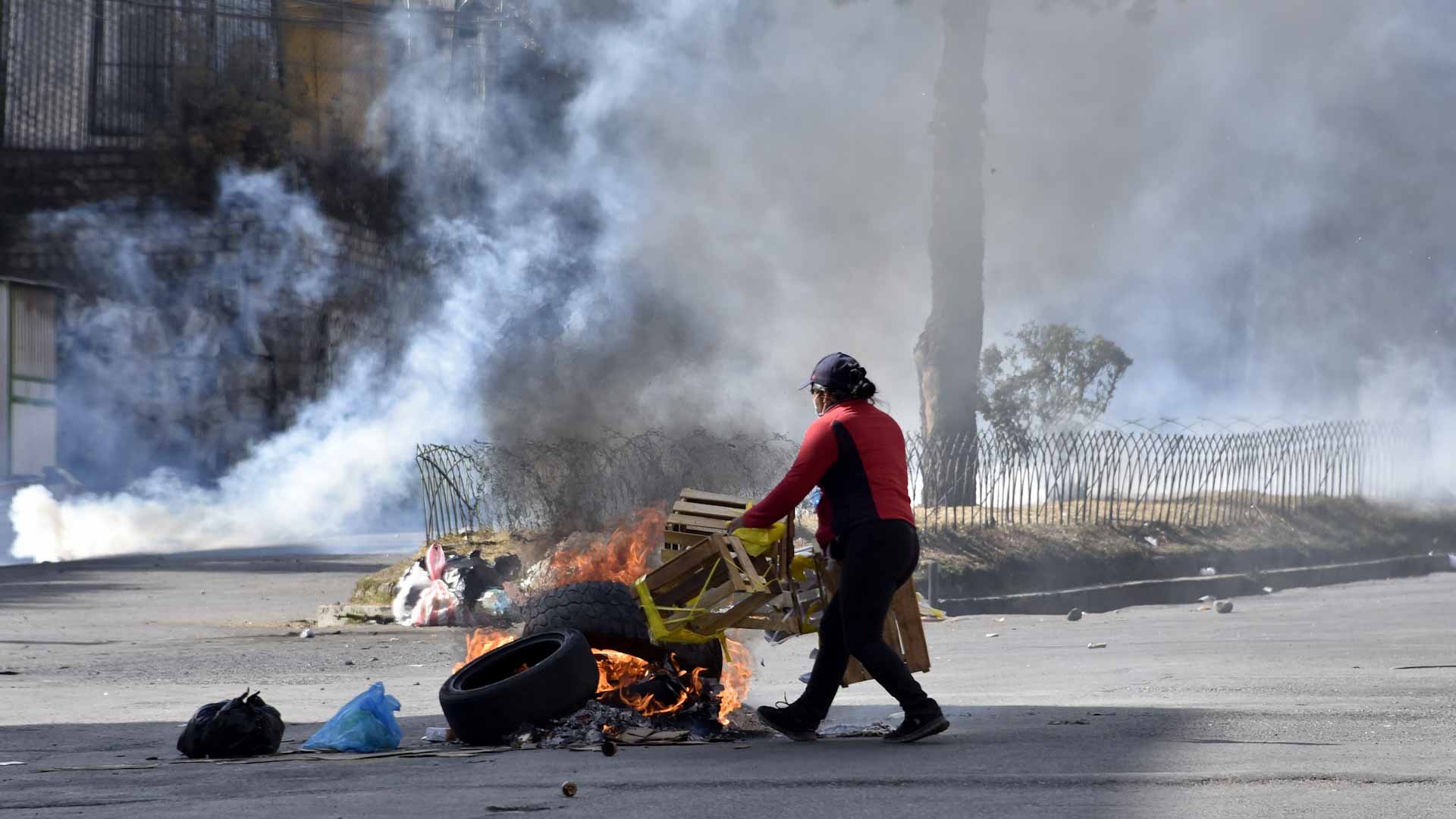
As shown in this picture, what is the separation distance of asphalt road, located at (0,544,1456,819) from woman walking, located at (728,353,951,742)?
8.3 inches

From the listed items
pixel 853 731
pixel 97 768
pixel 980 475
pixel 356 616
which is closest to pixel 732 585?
pixel 853 731

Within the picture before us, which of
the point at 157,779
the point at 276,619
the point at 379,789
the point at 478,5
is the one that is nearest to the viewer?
the point at 379,789

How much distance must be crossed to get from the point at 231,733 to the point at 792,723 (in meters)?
2.44

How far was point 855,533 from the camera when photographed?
7.09 m

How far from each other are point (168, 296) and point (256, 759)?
2625 centimetres

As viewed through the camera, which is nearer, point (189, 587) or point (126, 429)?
point (189, 587)

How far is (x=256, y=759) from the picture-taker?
697cm

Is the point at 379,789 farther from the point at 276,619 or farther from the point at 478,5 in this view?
the point at 478,5

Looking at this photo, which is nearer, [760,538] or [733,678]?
[760,538]

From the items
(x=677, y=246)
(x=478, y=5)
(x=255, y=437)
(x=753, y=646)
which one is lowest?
(x=753, y=646)

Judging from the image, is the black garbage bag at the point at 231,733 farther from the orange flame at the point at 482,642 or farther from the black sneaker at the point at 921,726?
the black sneaker at the point at 921,726

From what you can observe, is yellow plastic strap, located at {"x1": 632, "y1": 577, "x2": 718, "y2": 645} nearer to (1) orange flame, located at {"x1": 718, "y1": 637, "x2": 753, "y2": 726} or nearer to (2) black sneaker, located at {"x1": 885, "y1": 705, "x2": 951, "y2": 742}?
(1) orange flame, located at {"x1": 718, "y1": 637, "x2": 753, "y2": 726}

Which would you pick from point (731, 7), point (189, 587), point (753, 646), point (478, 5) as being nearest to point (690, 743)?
point (753, 646)

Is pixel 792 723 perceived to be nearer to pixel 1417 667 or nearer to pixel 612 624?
pixel 612 624
